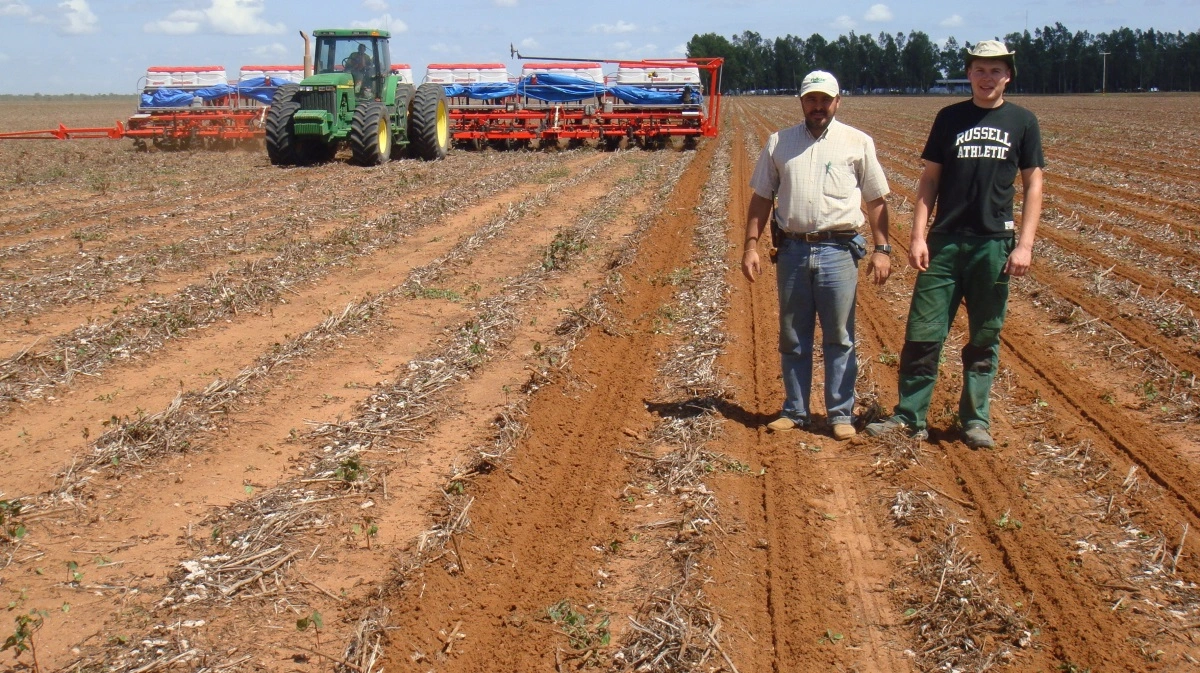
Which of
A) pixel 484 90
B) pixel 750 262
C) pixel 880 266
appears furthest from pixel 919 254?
pixel 484 90

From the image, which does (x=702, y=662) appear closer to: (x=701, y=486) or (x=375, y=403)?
(x=701, y=486)

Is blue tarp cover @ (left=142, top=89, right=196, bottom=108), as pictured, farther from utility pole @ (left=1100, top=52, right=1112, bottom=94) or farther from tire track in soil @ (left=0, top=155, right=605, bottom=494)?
utility pole @ (left=1100, top=52, right=1112, bottom=94)

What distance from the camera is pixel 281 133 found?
61.0 ft

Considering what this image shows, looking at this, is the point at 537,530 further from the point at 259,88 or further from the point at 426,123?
the point at 259,88

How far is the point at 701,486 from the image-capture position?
15.6 ft

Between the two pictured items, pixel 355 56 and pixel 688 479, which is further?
pixel 355 56

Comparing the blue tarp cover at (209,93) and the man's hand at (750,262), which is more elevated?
the blue tarp cover at (209,93)

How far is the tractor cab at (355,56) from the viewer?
1938cm

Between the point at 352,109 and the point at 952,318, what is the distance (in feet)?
51.3

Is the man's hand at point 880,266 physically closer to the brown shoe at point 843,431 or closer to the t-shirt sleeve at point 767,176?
the t-shirt sleeve at point 767,176

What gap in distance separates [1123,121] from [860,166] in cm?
3669

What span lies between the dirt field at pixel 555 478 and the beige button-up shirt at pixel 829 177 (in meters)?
1.13

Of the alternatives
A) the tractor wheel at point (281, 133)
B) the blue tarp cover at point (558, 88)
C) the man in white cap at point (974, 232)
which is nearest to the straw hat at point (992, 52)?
the man in white cap at point (974, 232)

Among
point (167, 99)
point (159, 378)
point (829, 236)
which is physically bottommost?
point (159, 378)
